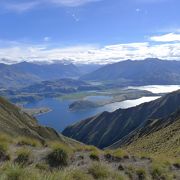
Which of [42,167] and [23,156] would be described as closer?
[42,167]

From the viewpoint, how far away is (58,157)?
18.0 m

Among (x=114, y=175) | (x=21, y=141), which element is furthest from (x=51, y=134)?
(x=114, y=175)

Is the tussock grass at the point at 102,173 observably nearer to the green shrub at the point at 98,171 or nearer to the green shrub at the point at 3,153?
the green shrub at the point at 98,171

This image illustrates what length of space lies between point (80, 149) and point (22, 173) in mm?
10557

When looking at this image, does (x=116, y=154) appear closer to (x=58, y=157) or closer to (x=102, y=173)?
(x=58, y=157)

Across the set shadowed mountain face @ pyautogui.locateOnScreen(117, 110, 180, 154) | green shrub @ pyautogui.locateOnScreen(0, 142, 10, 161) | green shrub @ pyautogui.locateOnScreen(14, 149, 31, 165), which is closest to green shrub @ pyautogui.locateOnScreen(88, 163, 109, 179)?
green shrub @ pyautogui.locateOnScreen(14, 149, 31, 165)

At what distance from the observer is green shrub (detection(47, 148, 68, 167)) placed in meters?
17.8

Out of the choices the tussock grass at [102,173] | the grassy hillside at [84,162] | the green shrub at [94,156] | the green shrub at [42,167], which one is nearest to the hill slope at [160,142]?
the grassy hillside at [84,162]

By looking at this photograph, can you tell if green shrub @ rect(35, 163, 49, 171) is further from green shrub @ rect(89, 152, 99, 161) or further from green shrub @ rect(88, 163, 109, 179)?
green shrub @ rect(89, 152, 99, 161)

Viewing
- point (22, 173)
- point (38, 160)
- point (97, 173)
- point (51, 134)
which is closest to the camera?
point (22, 173)

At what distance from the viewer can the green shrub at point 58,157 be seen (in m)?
17.8

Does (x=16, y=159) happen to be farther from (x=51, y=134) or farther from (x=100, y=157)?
(x=51, y=134)

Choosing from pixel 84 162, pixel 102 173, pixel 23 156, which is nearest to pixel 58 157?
pixel 23 156

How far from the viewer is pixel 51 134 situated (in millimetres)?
95500
